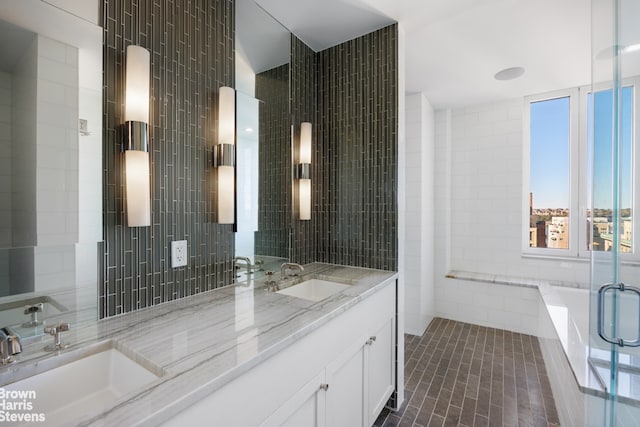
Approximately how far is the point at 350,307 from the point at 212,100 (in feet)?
4.22

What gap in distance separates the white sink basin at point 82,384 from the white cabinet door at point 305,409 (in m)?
0.44

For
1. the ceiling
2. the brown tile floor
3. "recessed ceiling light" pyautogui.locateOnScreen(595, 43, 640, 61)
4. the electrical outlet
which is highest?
the ceiling

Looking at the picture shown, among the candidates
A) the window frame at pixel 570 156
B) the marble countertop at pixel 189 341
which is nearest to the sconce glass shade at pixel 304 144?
the marble countertop at pixel 189 341

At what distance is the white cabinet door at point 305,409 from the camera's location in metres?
1.00

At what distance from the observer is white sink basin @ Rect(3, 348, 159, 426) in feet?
2.66

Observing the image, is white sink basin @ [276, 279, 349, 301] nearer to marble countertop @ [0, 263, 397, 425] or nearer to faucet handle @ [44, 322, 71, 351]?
marble countertop @ [0, 263, 397, 425]

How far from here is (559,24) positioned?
199 centimetres

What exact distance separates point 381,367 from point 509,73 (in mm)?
2819

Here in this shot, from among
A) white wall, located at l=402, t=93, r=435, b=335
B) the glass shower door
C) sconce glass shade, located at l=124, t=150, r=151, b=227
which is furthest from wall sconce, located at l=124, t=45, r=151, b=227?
white wall, located at l=402, t=93, r=435, b=335

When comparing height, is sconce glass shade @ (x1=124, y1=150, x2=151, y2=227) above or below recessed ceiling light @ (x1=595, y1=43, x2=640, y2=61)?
below

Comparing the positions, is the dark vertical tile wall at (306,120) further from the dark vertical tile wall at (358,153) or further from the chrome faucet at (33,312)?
the chrome faucet at (33,312)

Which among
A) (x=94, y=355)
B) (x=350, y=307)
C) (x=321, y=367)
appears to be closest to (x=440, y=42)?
(x=350, y=307)

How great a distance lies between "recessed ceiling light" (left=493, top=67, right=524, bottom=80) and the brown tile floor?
261cm

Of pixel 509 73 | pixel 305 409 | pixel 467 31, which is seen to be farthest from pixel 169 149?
pixel 509 73
